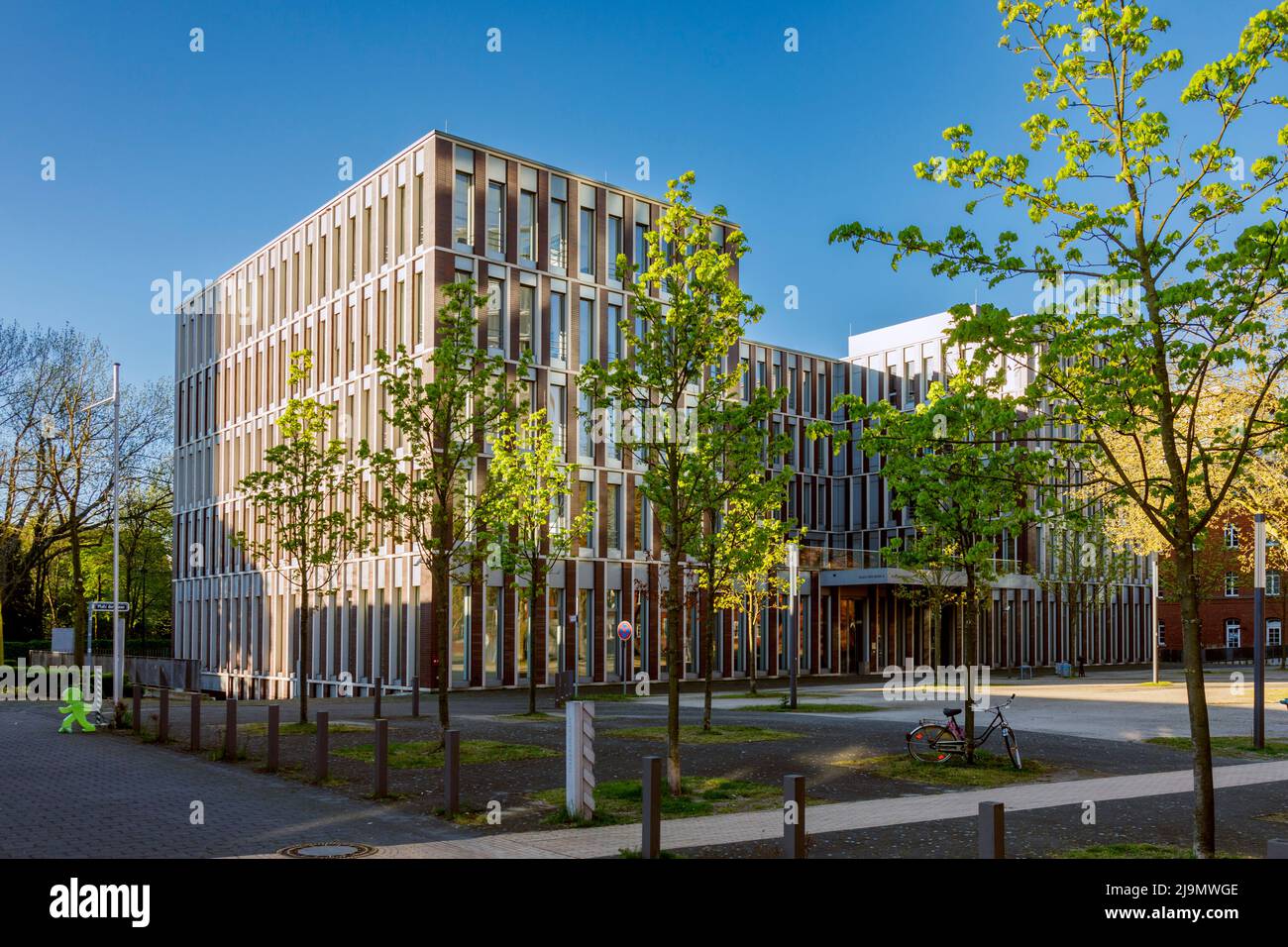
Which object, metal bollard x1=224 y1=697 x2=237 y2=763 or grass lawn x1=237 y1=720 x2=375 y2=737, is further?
grass lawn x1=237 y1=720 x2=375 y2=737

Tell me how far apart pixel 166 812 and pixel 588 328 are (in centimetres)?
3374

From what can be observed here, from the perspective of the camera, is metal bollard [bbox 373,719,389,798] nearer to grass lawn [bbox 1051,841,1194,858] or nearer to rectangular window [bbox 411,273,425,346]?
grass lawn [bbox 1051,841,1194,858]

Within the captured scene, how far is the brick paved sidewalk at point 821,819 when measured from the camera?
1080 centimetres

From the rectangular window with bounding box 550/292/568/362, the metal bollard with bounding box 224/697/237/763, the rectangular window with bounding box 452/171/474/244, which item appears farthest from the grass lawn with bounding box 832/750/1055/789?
the rectangular window with bounding box 452/171/474/244

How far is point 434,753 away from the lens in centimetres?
1878

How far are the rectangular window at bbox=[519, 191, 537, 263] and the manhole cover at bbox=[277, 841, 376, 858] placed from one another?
34.2m

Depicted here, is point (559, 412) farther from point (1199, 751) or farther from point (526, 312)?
point (1199, 751)

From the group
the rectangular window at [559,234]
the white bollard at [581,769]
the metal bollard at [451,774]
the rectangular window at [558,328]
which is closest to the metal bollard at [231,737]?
the metal bollard at [451,774]

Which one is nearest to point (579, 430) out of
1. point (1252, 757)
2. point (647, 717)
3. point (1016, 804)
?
point (647, 717)

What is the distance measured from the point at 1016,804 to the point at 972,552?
4.37 m

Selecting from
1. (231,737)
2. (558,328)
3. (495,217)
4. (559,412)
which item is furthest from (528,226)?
(231,737)

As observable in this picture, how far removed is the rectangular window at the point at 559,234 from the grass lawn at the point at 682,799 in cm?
3123

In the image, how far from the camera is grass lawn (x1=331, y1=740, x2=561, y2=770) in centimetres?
1780

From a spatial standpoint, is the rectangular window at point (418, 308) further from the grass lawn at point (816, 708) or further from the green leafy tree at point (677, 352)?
the green leafy tree at point (677, 352)
